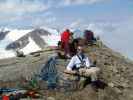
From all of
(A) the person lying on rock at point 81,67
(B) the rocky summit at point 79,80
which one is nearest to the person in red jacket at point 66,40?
(B) the rocky summit at point 79,80

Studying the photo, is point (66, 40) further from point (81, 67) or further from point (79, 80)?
point (81, 67)

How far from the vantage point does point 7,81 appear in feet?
76.3

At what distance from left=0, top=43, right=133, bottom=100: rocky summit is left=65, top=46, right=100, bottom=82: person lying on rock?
1.63 feet

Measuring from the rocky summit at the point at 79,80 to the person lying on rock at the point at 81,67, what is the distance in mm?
497

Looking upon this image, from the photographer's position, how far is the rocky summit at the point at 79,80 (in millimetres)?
20953

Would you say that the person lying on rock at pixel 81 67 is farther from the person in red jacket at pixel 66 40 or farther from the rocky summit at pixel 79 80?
the person in red jacket at pixel 66 40

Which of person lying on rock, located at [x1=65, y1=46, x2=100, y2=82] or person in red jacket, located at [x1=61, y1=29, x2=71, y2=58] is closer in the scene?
person lying on rock, located at [x1=65, y1=46, x2=100, y2=82]

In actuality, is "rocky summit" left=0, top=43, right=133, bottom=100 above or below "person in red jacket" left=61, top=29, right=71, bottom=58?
below

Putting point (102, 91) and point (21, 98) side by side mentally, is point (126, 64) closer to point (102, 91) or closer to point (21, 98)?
point (102, 91)

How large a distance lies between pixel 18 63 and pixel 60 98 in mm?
7998

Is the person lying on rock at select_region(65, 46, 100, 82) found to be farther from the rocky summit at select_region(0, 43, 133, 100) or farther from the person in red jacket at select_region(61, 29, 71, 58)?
the person in red jacket at select_region(61, 29, 71, 58)

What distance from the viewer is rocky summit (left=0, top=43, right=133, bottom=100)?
2095 cm

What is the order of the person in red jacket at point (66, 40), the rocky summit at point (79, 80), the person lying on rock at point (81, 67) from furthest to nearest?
the person in red jacket at point (66, 40) < the rocky summit at point (79, 80) < the person lying on rock at point (81, 67)

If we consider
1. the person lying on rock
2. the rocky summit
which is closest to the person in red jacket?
the rocky summit
